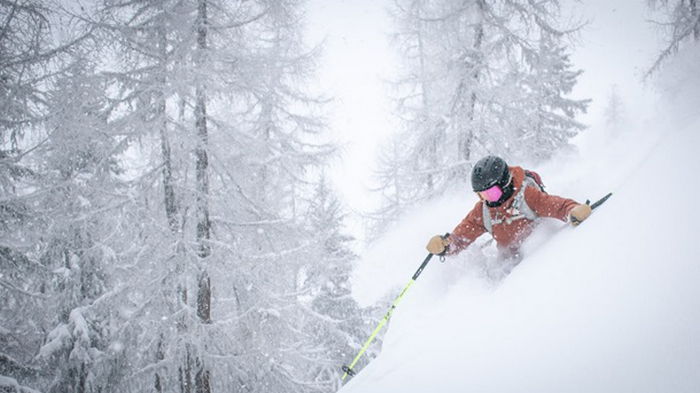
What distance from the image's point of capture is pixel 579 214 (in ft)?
9.80

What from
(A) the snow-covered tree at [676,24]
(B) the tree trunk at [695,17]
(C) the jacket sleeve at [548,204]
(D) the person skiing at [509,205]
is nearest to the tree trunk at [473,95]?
(A) the snow-covered tree at [676,24]

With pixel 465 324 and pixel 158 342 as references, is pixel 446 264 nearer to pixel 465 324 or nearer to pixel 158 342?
pixel 465 324

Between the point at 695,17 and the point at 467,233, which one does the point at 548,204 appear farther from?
the point at 695,17

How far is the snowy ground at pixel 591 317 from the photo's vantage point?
1.27 meters

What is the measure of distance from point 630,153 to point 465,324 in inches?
159

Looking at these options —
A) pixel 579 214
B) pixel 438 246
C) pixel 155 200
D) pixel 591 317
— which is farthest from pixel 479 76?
pixel 591 317

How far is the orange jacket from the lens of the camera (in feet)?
11.1

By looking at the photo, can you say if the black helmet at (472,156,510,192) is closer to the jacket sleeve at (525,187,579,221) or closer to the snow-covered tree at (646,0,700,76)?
the jacket sleeve at (525,187,579,221)

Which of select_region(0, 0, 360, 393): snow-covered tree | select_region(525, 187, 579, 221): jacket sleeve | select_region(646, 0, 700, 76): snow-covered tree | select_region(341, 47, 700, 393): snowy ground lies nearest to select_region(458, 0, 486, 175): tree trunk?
select_region(0, 0, 360, 393): snow-covered tree

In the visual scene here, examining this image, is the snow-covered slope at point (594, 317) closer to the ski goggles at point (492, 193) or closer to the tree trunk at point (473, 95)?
the ski goggles at point (492, 193)

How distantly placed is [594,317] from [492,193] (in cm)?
201

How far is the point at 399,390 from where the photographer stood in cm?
205

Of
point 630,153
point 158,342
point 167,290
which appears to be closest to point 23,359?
point 158,342

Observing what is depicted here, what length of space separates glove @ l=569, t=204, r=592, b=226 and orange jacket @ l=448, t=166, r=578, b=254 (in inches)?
6.7
